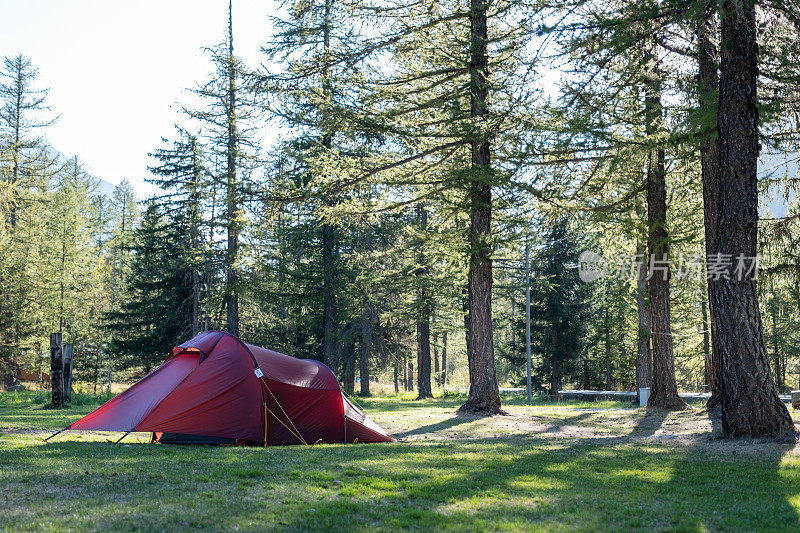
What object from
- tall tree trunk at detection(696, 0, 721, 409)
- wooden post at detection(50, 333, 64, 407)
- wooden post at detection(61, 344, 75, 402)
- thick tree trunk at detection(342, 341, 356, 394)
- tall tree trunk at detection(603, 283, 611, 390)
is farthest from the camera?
tall tree trunk at detection(603, 283, 611, 390)

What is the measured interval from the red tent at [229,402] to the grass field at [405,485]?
0.55m

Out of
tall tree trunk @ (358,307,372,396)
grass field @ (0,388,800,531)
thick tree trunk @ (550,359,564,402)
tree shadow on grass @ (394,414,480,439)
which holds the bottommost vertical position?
thick tree trunk @ (550,359,564,402)

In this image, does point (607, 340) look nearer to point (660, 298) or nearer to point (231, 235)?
point (660, 298)

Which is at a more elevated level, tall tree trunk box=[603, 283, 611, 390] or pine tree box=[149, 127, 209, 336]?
pine tree box=[149, 127, 209, 336]

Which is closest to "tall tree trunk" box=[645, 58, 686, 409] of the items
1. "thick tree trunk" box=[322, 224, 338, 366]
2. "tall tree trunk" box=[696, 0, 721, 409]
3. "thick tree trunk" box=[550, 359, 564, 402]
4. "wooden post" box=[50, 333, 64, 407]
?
"tall tree trunk" box=[696, 0, 721, 409]

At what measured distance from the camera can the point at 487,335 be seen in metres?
15.6

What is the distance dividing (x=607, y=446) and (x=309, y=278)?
60.6 ft

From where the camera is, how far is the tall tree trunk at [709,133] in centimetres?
1015

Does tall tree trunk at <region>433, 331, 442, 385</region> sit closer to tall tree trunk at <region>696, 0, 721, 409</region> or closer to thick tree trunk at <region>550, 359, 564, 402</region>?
thick tree trunk at <region>550, 359, 564, 402</region>

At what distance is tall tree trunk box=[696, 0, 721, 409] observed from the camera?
10148 mm

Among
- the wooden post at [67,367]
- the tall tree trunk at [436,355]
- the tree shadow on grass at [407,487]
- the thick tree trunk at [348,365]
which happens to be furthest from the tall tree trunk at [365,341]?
the tree shadow on grass at [407,487]

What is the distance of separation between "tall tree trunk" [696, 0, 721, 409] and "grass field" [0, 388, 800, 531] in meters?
3.96

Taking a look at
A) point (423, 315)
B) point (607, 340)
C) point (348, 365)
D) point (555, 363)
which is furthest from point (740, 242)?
point (607, 340)

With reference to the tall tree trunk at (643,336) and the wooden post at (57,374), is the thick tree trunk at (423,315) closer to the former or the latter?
the tall tree trunk at (643,336)
